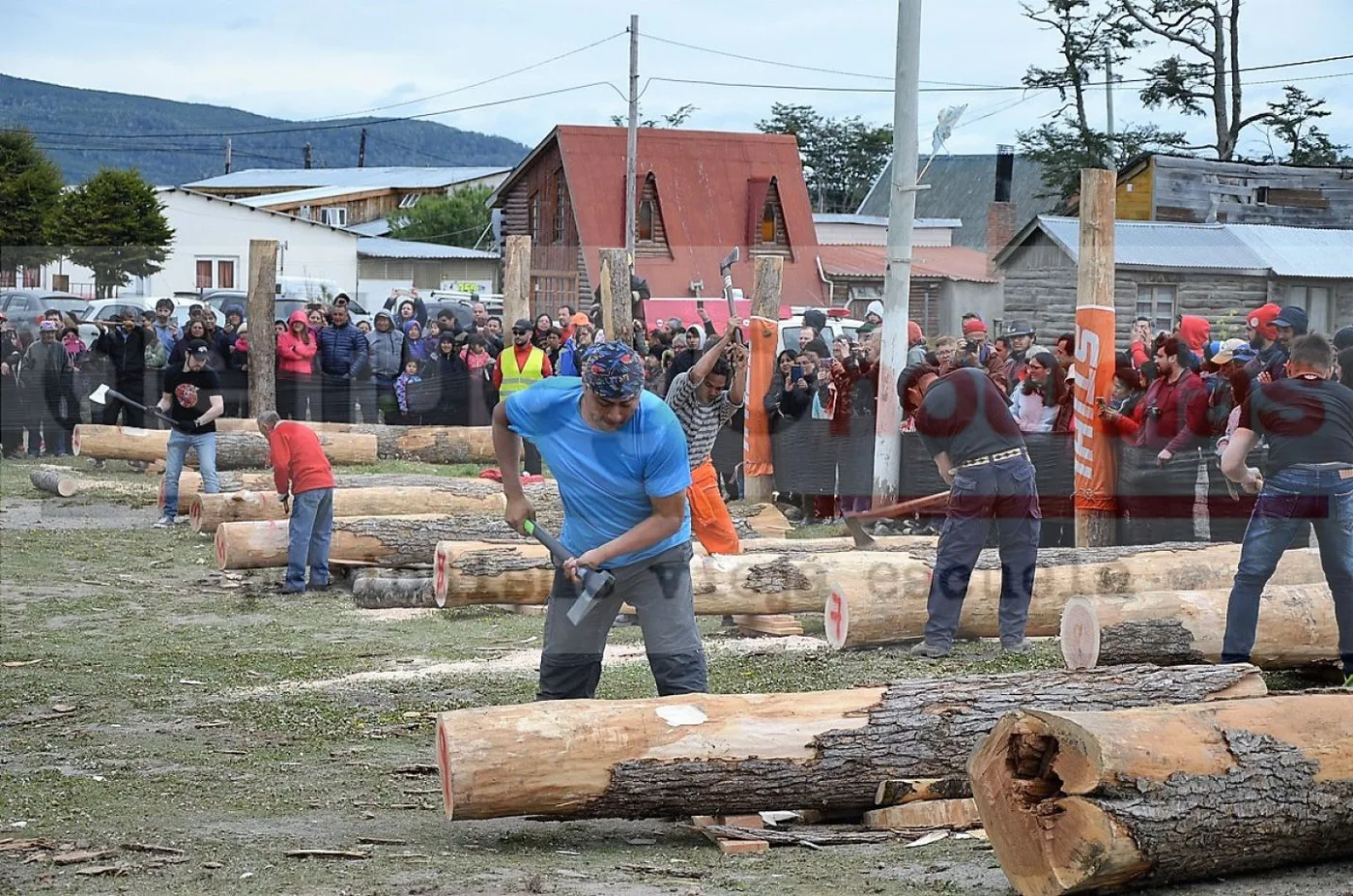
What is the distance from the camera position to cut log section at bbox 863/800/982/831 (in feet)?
19.1

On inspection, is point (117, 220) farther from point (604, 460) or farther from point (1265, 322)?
point (604, 460)

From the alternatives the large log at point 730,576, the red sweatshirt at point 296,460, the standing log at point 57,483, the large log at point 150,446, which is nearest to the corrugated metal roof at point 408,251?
the large log at point 150,446

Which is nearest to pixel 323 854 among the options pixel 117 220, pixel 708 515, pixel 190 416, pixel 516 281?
pixel 708 515

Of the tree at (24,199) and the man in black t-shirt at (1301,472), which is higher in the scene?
the tree at (24,199)

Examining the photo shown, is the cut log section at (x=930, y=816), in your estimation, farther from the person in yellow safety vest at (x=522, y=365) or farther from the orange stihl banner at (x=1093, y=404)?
the person in yellow safety vest at (x=522, y=365)

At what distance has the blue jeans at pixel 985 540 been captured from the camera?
8836mm

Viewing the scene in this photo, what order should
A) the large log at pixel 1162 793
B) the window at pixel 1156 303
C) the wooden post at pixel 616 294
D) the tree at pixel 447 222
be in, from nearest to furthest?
1. the large log at pixel 1162 793
2. the wooden post at pixel 616 294
3. the window at pixel 1156 303
4. the tree at pixel 447 222

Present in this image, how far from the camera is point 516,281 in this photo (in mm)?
21000

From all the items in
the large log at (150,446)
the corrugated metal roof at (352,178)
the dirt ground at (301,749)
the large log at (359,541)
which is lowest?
the dirt ground at (301,749)

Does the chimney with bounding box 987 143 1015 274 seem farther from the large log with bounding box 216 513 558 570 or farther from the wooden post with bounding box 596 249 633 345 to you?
the large log with bounding box 216 513 558 570

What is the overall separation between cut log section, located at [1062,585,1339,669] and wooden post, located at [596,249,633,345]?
1100 centimetres

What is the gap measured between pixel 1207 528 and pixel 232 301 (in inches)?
1012

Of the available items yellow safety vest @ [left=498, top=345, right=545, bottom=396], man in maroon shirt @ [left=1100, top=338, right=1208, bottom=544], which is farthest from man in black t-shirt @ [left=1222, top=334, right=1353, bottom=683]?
yellow safety vest @ [left=498, top=345, right=545, bottom=396]

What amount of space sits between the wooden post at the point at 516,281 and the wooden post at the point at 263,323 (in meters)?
2.85
